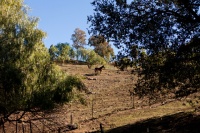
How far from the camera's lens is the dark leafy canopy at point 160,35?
37.6ft

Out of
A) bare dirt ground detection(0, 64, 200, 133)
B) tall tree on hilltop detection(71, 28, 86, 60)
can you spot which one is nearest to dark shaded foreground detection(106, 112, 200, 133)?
bare dirt ground detection(0, 64, 200, 133)

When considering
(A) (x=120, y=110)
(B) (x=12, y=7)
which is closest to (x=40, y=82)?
(B) (x=12, y=7)

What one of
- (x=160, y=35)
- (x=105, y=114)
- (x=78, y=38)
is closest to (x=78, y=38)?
(x=78, y=38)

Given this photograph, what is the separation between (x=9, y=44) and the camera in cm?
1661

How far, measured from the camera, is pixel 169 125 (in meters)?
19.2

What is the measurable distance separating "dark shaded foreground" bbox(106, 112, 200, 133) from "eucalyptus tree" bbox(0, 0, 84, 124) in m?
4.86

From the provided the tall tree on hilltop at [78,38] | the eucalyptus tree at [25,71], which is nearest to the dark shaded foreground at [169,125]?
the eucalyptus tree at [25,71]

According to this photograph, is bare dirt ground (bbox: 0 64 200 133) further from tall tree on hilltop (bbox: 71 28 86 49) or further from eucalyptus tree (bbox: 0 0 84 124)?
tall tree on hilltop (bbox: 71 28 86 49)

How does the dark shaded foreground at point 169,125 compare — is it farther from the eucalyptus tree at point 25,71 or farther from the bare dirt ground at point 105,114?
the eucalyptus tree at point 25,71

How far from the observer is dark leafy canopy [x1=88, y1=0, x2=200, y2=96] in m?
11.4

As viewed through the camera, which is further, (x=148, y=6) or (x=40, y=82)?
(x=40, y=82)

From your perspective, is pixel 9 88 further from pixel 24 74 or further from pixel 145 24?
pixel 145 24

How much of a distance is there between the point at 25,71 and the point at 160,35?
348 inches

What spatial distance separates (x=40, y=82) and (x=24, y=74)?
4.69ft
